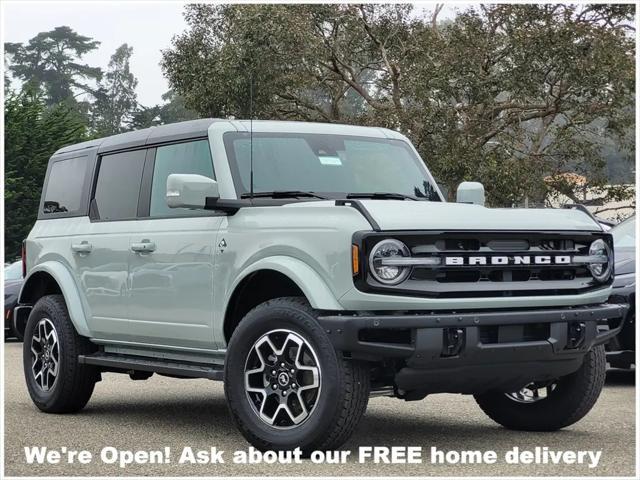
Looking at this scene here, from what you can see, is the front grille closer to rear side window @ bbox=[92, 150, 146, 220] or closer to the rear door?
the rear door

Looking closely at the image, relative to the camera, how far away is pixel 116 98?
72875 millimetres

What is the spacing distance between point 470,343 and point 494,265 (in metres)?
0.55

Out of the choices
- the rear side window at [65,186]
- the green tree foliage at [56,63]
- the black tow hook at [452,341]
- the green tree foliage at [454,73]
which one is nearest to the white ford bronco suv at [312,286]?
the black tow hook at [452,341]

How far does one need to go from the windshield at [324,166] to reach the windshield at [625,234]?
11.8ft

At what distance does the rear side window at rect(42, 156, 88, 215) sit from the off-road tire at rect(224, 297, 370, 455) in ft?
10.4

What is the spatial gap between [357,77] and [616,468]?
27713mm

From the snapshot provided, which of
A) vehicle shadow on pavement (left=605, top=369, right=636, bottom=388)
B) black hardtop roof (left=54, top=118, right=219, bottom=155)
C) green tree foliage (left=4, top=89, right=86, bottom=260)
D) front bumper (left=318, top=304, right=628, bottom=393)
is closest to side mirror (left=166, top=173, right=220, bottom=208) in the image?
black hardtop roof (left=54, top=118, right=219, bottom=155)

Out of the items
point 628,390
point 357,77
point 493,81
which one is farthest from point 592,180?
point 628,390

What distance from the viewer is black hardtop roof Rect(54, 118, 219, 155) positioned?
336 inches

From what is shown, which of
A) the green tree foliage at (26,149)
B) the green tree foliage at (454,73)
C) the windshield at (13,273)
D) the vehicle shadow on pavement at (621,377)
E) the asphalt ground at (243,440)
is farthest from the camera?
the green tree foliage at (26,149)

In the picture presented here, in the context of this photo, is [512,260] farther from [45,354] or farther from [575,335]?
[45,354]

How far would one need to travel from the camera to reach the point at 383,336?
22.1 ft

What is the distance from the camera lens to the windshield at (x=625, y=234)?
1180 centimetres

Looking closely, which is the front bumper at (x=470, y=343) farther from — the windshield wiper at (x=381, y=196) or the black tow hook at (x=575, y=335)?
the windshield wiper at (x=381, y=196)
